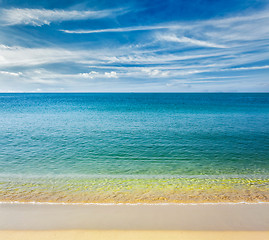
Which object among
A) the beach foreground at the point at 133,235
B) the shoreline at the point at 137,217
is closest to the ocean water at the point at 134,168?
the shoreline at the point at 137,217

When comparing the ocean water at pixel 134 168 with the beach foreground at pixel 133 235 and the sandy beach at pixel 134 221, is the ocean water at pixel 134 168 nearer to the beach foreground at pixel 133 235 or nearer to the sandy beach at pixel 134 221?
the sandy beach at pixel 134 221

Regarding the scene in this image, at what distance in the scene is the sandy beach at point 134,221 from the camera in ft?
23.7

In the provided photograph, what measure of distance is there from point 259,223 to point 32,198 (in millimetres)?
11918

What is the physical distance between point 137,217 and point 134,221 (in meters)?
0.34

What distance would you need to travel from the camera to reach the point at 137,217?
831 cm

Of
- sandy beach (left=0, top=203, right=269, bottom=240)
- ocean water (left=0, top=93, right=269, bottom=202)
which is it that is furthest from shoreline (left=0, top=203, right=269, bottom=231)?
ocean water (left=0, top=93, right=269, bottom=202)

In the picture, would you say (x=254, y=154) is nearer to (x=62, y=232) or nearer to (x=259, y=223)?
(x=259, y=223)

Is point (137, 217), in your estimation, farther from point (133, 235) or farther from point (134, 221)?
point (133, 235)

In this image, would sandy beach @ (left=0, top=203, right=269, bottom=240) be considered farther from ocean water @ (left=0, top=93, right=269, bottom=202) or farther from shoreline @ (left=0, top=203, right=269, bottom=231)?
ocean water @ (left=0, top=93, right=269, bottom=202)

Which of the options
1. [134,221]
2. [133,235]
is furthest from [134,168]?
[133,235]

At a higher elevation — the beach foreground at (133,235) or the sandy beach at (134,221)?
the sandy beach at (134,221)

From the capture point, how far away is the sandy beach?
23.7 feet

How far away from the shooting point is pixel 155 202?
970 centimetres

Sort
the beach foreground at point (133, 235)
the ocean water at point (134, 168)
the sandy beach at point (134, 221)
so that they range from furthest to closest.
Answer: the ocean water at point (134, 168) → the sandy beach at point (134, 221) → the beach foreground at point (133, 235)
